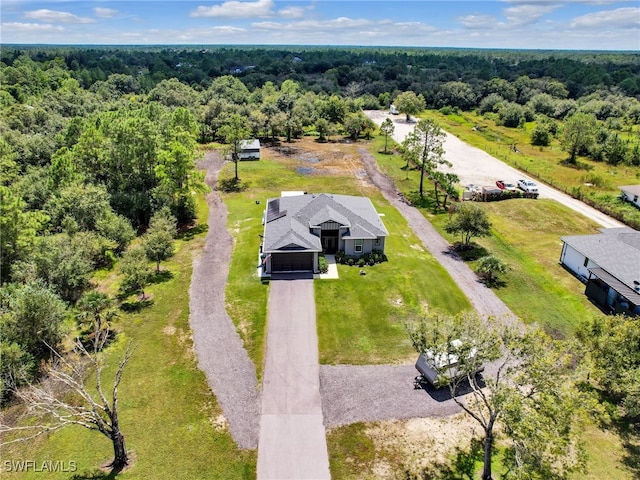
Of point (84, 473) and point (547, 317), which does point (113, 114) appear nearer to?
point (84, 473)

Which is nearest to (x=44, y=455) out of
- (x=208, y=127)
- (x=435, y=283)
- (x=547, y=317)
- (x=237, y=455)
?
(x=237, y=455)

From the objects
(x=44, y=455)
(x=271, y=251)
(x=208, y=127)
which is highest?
(x=208, y=127)

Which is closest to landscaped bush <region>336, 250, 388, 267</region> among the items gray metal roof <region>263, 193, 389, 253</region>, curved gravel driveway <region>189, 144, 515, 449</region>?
gray metal roof <region>263, 193, 389, 253</region>

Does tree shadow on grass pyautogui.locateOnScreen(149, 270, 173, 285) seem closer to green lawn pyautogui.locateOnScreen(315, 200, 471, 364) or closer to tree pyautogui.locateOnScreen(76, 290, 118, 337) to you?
tree pyautogui.locateOnScreen(76, 290, 118, 337)

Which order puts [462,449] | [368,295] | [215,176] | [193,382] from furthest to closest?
1. [215,176]
2. [368,295]
3. [193,382]
4. [462,449]

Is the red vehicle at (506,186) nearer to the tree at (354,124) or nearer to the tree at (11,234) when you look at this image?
the tree at (354,124)

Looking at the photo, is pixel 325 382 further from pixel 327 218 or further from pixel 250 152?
pixel 250 152

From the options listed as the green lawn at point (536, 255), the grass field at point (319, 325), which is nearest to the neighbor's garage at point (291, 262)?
the grass field at point (319, 325)
